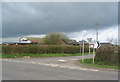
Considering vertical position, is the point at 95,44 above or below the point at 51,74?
above

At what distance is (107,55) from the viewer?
17.6 meters

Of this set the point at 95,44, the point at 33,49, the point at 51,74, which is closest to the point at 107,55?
the point at 95,44

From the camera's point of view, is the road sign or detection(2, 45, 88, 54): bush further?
detection(2, 45, 88, 54): bush

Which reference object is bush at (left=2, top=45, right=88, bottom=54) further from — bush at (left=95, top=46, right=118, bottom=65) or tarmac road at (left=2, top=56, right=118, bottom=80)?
tarmac road at (left=2, top=56, right=118, bottom=80)

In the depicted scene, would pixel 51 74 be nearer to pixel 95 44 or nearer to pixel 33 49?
pixel 95 44

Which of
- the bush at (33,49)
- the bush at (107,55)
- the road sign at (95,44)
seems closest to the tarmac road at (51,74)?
the bush at (107,55)

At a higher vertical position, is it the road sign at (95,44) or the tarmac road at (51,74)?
the road sign at (95,44)

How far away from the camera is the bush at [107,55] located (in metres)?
16.9

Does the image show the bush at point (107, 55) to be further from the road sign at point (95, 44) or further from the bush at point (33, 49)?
the bush at point (33, 49)

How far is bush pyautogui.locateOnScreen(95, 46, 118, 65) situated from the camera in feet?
55.4

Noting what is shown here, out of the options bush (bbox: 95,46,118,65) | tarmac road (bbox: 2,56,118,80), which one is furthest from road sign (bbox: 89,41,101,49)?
tarmac road (bbox: 2,56,118,80)

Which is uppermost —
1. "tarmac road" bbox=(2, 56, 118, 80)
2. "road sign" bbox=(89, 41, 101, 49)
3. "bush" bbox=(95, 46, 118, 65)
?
"road sign" bbox=(89, 41, 101, 49)

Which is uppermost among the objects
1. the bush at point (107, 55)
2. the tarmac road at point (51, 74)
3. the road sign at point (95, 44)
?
the road sign at point (95, 44)

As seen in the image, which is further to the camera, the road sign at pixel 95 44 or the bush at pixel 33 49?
the bush at pixel 33 49
